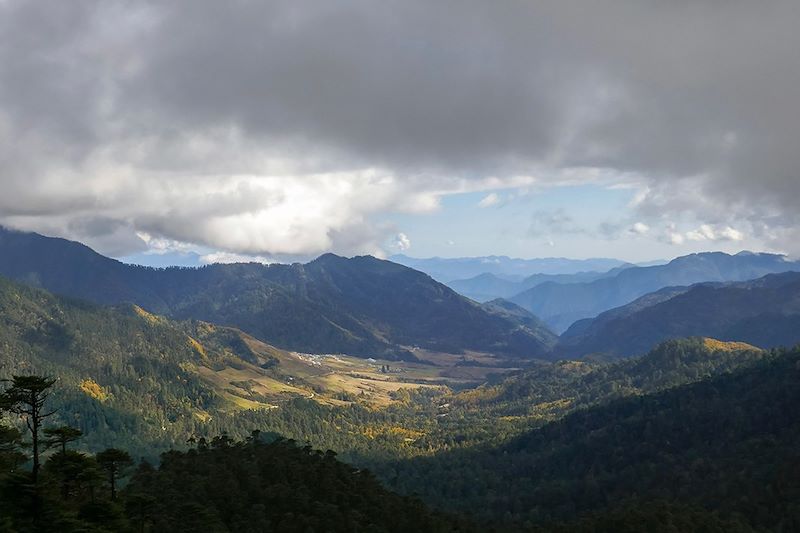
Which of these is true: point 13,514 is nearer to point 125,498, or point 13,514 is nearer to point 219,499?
point 125,498

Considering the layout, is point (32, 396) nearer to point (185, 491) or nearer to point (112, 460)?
point (112, 460)

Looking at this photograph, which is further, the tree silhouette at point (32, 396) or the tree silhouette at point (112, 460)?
the tree silhouette at point (112, 460)

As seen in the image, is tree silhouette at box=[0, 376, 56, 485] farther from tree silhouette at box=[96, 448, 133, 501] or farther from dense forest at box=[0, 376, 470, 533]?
tree silhouette at box=[96, 448, 133, 501]

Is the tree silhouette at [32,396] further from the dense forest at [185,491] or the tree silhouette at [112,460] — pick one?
the tree silhouette at [112,460]

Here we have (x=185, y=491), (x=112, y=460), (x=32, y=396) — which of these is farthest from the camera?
(x=185, y=491)

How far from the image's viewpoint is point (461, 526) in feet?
504

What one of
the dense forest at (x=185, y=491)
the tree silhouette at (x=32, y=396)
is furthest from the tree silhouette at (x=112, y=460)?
the tree silhouette at (x=32, y=396)

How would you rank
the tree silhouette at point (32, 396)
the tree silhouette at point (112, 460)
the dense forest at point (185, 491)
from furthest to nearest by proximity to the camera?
1. the tree silhouette at point (112, 460)
2. the dense forest at point (185, 491)
3. the tree silhouette at point (32, 396)

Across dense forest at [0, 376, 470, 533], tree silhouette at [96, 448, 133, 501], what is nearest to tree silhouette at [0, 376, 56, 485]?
dense forest at [0, 376, 470, 533]

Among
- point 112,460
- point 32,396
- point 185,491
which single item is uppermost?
point 32,396

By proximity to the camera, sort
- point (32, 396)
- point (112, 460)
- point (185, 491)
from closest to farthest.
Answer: point (32, 396)
point (112, 460)
point (185, 491)

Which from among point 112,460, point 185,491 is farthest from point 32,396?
point 185,491

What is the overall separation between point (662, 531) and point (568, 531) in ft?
75.7

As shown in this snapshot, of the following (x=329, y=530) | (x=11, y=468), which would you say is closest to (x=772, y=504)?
(x=329, y=530)
